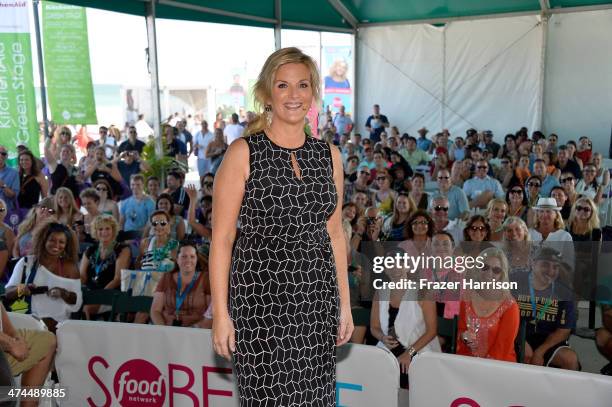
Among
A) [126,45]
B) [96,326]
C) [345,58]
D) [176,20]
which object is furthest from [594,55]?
[126,45]

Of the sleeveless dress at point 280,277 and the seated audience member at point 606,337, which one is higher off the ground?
the sleeveless dress at point 280,277

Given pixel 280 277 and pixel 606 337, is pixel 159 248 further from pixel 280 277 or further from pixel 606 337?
pixel 280 277

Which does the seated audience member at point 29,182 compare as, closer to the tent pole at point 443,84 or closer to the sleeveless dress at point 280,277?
the sleeveless dress at point 280,277

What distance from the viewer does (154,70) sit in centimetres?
1002

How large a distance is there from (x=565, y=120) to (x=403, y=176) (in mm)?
7402

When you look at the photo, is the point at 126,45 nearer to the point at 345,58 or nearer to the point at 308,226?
the point at 345,58

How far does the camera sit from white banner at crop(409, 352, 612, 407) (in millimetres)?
2715

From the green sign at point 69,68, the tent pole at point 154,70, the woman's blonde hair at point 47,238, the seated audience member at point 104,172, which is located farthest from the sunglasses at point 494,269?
Result: the tent pole at point 154,70

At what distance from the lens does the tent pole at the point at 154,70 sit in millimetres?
9922

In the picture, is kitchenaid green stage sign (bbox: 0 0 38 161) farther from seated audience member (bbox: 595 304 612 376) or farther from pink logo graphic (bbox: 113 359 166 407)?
seated audience member (bbox: 595 304 612 376)

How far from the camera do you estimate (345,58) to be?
19.7 m

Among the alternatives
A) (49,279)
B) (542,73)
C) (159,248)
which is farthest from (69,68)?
(542,73)

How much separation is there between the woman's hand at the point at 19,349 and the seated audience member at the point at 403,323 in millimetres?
2166

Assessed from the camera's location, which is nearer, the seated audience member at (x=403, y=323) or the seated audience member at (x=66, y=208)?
the seated audience member at (x=403, y=323)
